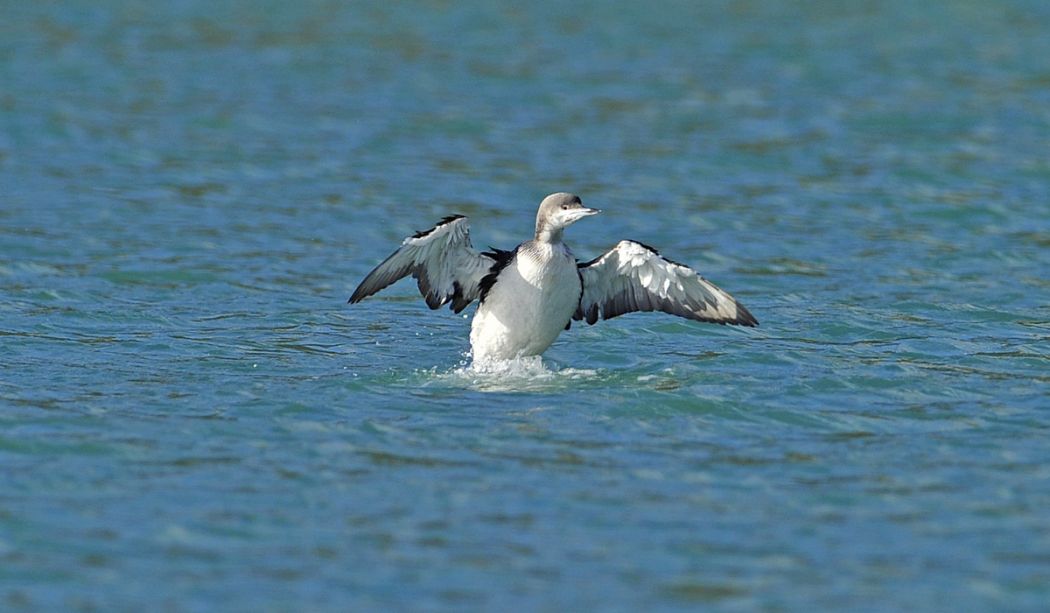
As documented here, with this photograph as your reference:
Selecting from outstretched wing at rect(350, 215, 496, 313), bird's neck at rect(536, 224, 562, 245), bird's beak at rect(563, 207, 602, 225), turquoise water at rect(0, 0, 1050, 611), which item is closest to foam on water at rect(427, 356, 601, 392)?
turquoise water at rect(0, 0, 1050, 611)

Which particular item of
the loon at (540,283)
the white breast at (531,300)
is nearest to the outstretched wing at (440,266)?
the loon at (540,283)

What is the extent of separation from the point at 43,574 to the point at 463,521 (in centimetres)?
194

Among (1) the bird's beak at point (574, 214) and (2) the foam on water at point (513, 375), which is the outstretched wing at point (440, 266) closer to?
(2) the foam on water at point (513, 375)

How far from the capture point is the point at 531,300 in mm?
11227

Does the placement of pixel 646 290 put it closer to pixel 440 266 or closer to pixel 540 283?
pixel 540 283

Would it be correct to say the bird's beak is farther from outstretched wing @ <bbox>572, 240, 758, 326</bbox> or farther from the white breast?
outstretched wing @ <bbox>572, 240, 758, 326</bbox>

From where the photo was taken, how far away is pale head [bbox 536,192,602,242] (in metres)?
11.0

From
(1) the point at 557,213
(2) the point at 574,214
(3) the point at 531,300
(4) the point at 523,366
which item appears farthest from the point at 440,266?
(2) the point at 574,214

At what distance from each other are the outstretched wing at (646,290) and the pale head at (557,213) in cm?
45

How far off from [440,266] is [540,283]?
2.58 feet

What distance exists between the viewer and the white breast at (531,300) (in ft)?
36.8

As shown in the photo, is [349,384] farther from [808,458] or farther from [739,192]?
[739,192]

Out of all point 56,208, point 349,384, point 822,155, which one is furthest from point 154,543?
point 822,155

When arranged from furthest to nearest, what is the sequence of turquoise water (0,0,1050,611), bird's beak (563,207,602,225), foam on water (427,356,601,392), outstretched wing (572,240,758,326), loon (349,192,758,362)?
1. outstretched wing (572,240,758,326)
2. loon (349,192,758,362)
3. foam on water (427,356,601,392)
4. bird's beak (563,207,602,225)
5. turquoise water (0,0,1050,611)
